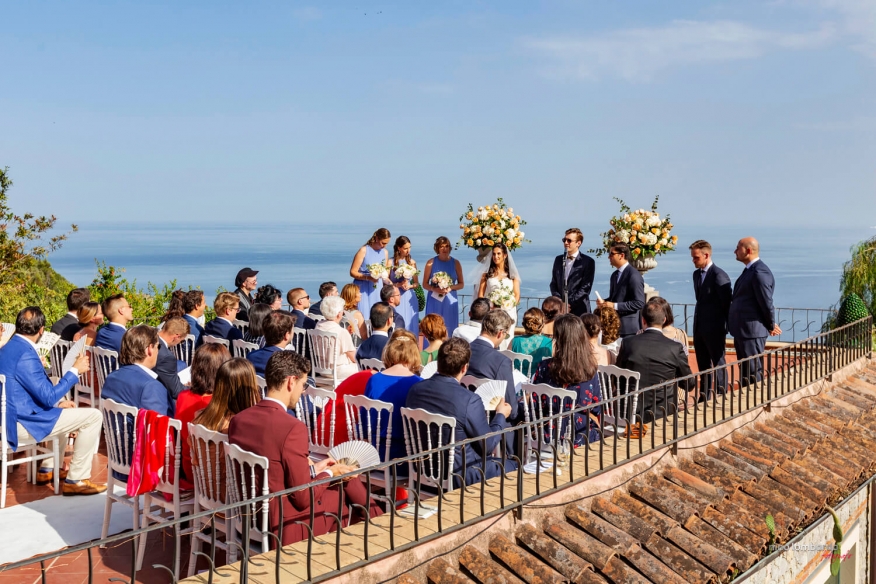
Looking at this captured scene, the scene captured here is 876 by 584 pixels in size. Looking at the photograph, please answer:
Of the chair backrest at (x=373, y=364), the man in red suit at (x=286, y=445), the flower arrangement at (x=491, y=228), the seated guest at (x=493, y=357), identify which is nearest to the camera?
the man in red suit at (x=286, y=445)

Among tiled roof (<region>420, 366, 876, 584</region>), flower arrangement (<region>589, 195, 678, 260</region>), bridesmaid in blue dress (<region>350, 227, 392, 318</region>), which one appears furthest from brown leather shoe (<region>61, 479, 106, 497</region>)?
flower arrangement (<region>589, 195, 678, 260</region>)

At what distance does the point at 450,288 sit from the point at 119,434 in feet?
23.1

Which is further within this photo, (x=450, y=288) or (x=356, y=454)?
(x=450, y=288)

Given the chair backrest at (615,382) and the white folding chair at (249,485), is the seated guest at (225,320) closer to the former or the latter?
the chair backrest at (615,382)

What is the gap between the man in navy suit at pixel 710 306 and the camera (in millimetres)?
9031

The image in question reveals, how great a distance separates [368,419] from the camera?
530 cm

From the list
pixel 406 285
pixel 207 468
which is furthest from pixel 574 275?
pixel 207 468

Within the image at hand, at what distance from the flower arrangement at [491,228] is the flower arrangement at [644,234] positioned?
131cm

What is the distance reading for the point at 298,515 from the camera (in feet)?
14.4

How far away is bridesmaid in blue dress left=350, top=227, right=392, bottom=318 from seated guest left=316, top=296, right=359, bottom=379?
3131 mm

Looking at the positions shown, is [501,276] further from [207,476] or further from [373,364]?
[207,476]

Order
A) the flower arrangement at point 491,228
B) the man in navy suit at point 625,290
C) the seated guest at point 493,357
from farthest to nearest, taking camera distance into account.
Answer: the flower arrangement at point 491,228
the man in navy suit at point 625,290
the seated guest at point 493,357

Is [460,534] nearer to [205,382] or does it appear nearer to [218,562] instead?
[218,562]

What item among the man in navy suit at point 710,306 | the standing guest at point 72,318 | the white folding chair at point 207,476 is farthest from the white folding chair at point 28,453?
the man in navy suit at point 710,306
